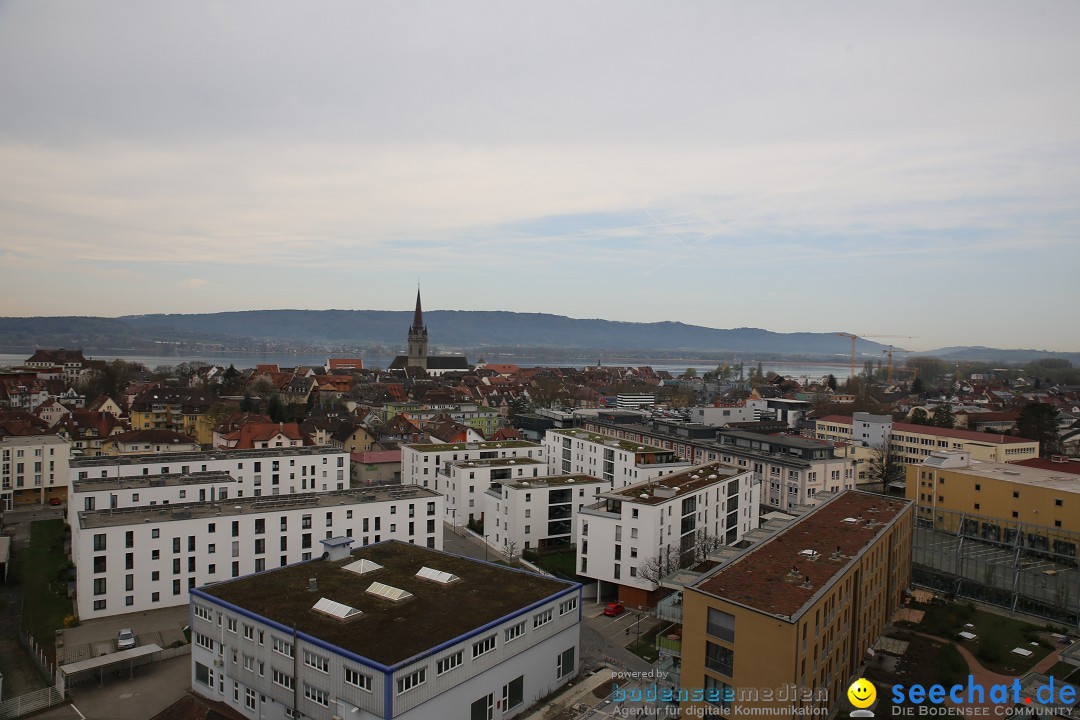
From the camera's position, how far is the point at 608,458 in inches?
1505

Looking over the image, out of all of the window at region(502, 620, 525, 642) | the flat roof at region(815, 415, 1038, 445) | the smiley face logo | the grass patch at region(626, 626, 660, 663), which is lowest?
the grass patch at region(626, 626, 660, 663)

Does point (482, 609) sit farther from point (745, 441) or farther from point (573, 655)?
point (745, 441)

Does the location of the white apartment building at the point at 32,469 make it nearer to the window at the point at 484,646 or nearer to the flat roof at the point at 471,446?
the flat roof at the point at 471,446

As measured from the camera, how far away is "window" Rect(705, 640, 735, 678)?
50.9ft

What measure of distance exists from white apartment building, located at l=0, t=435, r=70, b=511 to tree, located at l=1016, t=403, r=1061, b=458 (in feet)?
216

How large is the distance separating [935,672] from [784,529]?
520cm

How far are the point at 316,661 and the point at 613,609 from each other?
1220 centimetres

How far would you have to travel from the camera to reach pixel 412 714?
15.1m

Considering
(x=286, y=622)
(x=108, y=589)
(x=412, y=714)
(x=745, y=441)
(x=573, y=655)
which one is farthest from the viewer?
(x=745, y=441)

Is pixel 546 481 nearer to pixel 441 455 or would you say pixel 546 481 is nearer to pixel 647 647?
pixel 441 455

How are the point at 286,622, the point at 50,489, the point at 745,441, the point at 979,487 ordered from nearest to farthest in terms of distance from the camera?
the point at 286,622
the point at 979,487
the point at 50,489
the point at 745,441

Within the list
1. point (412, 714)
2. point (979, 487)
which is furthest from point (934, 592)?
point (412, 714)

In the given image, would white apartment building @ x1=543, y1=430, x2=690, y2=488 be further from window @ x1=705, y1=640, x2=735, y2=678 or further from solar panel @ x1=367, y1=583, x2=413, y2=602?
window @ x1=705, y1=640, x2=735, y2=678

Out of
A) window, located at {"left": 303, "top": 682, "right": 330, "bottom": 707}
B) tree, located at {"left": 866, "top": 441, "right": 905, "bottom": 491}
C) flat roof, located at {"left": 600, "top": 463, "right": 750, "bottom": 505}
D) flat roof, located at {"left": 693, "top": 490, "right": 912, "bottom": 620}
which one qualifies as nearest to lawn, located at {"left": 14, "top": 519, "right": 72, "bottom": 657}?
window, located at {"left": 303, "top": 682, "right": 330, "bottom": 707}
